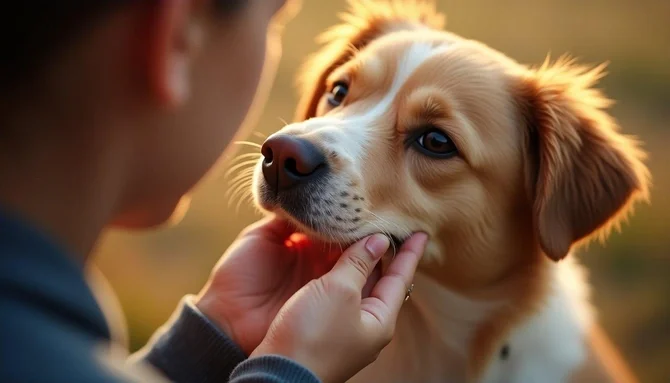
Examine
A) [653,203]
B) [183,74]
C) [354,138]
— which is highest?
[183,74]

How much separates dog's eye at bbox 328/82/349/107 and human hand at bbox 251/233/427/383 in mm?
649

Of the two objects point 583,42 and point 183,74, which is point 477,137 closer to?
point 183,74

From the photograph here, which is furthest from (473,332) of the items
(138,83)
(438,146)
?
(138,83)

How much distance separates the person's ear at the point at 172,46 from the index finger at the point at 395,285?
34.3 inches

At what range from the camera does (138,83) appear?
4.02 feet

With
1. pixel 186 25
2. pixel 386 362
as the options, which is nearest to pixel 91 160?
pixel 186 25

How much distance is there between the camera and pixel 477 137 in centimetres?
229

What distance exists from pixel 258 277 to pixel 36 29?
1262mm

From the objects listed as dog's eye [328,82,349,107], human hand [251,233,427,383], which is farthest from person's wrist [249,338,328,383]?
dog's eye [328,82,349,107]

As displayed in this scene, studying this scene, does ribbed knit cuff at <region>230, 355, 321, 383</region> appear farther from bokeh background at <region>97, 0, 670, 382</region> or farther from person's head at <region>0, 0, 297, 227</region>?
bokeh background at <region>97, 0, 670, 382</region>

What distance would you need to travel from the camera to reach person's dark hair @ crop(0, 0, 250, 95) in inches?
42.1

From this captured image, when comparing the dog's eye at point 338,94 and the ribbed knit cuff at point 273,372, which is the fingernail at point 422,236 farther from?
the ribbed knit cuff at point 273,372

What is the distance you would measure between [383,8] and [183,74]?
174 cm

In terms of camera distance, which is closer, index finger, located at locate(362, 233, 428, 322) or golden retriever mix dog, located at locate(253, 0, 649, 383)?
index finger, located at locate(362, 233, 428, 322)
